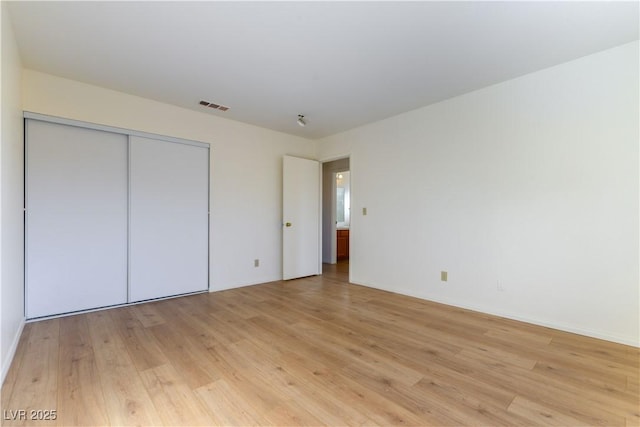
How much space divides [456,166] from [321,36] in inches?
83.1

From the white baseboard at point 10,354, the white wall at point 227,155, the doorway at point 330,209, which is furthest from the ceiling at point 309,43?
the doorway at point 330,209

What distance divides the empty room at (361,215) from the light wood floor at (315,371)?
0.06 feet

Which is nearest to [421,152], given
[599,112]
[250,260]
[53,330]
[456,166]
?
[456,166]

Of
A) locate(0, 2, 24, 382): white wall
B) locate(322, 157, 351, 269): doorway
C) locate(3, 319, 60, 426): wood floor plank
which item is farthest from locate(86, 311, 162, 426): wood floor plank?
locate(322, 157, 351, 269): doorway

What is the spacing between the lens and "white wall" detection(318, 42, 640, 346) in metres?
2.32

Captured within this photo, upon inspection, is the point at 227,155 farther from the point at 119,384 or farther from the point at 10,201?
the point at 119,384

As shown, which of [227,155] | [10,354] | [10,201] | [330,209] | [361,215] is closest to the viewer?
[10,354]

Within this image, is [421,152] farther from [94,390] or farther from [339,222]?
[339,222]

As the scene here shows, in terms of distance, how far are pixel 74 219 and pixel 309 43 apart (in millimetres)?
2967

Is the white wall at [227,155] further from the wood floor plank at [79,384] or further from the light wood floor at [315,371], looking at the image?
the wood floor plank at [79,384]

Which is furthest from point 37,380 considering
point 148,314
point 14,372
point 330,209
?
point 330,209

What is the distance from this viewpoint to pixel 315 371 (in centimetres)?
190

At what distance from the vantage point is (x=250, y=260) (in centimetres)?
430

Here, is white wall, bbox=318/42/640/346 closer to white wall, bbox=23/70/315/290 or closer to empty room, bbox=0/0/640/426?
empty room, bbox=0/0/640/426
